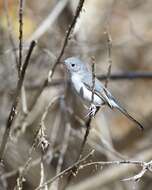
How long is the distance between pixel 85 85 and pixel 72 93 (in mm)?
858

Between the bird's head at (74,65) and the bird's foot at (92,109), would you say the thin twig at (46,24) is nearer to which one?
the bird's head at (74,65)

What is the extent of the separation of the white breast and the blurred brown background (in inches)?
8.0

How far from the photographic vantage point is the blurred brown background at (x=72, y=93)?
12.8 ft

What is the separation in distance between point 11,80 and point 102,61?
2885mm

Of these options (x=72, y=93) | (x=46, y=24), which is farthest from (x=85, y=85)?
(x=46, y=24)

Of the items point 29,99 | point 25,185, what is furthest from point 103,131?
point 25,185

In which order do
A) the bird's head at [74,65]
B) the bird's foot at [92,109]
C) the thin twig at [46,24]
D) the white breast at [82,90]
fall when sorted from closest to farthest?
the bird's foot at [92,109] → the white breast at [82,90] → the bird's head at [74,65] → the thin twig at [46,24]

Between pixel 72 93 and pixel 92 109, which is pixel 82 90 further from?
pixel 72 93

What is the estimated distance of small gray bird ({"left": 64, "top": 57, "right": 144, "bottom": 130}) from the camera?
10.3 ft

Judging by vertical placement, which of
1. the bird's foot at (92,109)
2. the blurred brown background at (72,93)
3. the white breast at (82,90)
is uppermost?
the blurred brown background at (72,93)

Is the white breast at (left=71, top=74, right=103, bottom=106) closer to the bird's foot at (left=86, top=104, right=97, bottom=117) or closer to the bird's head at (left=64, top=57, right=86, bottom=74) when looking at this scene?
the bird's head at (left=64, top=57, right=86, bottom=74)

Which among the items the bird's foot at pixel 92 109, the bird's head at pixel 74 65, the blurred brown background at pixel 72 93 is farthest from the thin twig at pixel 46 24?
the bird's foot at pixel 92 109

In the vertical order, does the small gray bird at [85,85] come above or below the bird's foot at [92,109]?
above

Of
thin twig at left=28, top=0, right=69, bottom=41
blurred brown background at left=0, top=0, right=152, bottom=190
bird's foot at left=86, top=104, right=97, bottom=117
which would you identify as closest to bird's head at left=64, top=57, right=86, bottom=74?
blurred brown background at left=0, top=0, right=152, bottom=190
